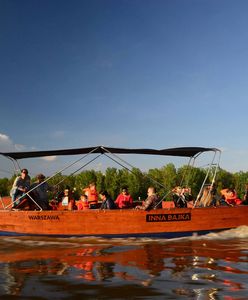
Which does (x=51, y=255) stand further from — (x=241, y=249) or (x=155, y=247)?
(x=241, y=249)

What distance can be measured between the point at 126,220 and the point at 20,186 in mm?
3852

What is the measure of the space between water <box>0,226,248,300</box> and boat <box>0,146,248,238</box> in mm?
565

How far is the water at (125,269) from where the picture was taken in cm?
534

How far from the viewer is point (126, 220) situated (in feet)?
38.3

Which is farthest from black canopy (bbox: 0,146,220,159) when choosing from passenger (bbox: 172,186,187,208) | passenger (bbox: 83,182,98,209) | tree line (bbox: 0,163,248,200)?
tree line (bbox: 0,163,248,200)

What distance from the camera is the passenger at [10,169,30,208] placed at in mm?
12914

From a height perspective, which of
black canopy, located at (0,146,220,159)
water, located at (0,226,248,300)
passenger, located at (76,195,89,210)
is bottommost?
water, located at (0,226,248,300)

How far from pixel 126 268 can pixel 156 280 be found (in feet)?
3.69

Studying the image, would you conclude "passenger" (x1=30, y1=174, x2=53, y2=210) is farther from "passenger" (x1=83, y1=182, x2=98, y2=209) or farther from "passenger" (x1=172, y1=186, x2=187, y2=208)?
"passenger" (x1=172, y1=186, x2=187, y2=208)

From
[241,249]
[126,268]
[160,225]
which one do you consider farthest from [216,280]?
[160,225]

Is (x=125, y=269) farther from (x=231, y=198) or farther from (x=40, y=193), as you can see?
(x=231, y=198)

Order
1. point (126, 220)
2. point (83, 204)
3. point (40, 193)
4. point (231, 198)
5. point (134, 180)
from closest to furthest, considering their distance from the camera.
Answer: point (126, 220) < point (40, 193) < point (83, 204) < point (231, 198) < point (134, 180)

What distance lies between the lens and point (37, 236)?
1233 cm

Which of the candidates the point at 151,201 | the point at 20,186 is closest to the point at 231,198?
the point at 151,201
